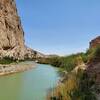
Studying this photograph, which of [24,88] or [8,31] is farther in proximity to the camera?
[8,31]

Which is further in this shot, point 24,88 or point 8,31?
point 8,31

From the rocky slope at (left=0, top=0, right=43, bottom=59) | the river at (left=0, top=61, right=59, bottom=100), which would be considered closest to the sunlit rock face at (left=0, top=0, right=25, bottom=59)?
the rocky slope at (left=0, top=0, right=43, bottom=59)

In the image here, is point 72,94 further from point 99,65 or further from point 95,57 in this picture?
point 95,57

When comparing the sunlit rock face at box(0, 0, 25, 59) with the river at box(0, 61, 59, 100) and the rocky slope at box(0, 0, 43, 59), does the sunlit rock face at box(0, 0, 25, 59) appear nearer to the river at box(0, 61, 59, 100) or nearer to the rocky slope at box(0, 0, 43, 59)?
the rocky slope at box(0, 0, 43, 59)

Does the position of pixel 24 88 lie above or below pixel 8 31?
below

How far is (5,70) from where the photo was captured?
34.9m

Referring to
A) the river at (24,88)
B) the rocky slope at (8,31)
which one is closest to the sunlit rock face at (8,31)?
the rocky slope at (8,31)

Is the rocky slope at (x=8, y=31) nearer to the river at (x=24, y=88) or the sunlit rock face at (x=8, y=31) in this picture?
the sunlit rock face at (x=8, y=31)

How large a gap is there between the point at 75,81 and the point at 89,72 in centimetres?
146

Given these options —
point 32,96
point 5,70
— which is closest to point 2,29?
point 5,70

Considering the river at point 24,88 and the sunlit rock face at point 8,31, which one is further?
the sunlit rock face at point 8,31

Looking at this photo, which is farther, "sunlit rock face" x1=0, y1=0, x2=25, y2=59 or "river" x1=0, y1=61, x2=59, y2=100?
"sunlit rock face" x1=0, y1=0, x2=25, y2=59

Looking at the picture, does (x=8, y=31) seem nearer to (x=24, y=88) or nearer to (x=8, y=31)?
(x=8, y=31)

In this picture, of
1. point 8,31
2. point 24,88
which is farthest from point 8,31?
point 24,88
